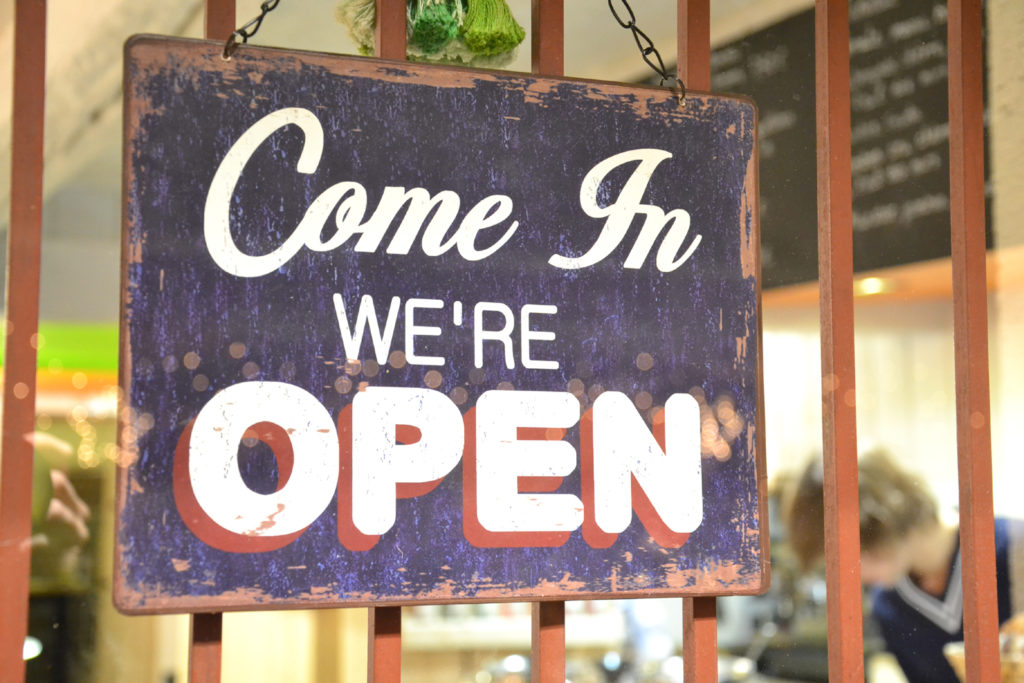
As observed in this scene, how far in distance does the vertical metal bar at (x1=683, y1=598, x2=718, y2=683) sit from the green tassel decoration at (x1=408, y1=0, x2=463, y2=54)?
0.76 meters

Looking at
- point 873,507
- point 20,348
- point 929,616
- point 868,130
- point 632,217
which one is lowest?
point 929,616

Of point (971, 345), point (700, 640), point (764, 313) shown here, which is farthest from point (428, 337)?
point (764, 313)

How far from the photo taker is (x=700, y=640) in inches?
49.1

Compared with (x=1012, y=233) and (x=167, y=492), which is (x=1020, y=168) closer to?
(x=1012, y=233)

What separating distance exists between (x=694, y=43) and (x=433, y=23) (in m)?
0.37

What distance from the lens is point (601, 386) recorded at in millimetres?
1167

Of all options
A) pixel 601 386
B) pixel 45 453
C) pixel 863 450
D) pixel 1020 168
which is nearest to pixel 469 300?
pixel 601 386

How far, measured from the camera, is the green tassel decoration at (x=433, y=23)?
1.17 metres

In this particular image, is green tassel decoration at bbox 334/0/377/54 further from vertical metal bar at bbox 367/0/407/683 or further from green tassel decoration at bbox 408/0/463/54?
vertical metal bar at bbox 367/0/407/683

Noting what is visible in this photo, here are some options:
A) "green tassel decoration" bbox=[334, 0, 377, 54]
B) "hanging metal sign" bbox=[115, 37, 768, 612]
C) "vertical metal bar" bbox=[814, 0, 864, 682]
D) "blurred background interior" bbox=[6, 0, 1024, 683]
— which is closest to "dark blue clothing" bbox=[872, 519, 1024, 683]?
"blurred background interior" bbox=[6, 0, 1024, 683]

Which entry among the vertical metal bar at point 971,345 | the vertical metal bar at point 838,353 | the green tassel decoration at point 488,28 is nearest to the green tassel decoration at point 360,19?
the green tassel decoration at point 488,28

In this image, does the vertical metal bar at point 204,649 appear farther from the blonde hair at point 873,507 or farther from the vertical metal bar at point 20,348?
the blonde hair at point 873,507

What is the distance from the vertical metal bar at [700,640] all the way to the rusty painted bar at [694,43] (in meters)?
0.67

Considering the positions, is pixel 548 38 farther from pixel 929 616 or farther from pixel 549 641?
pixel 929 616
